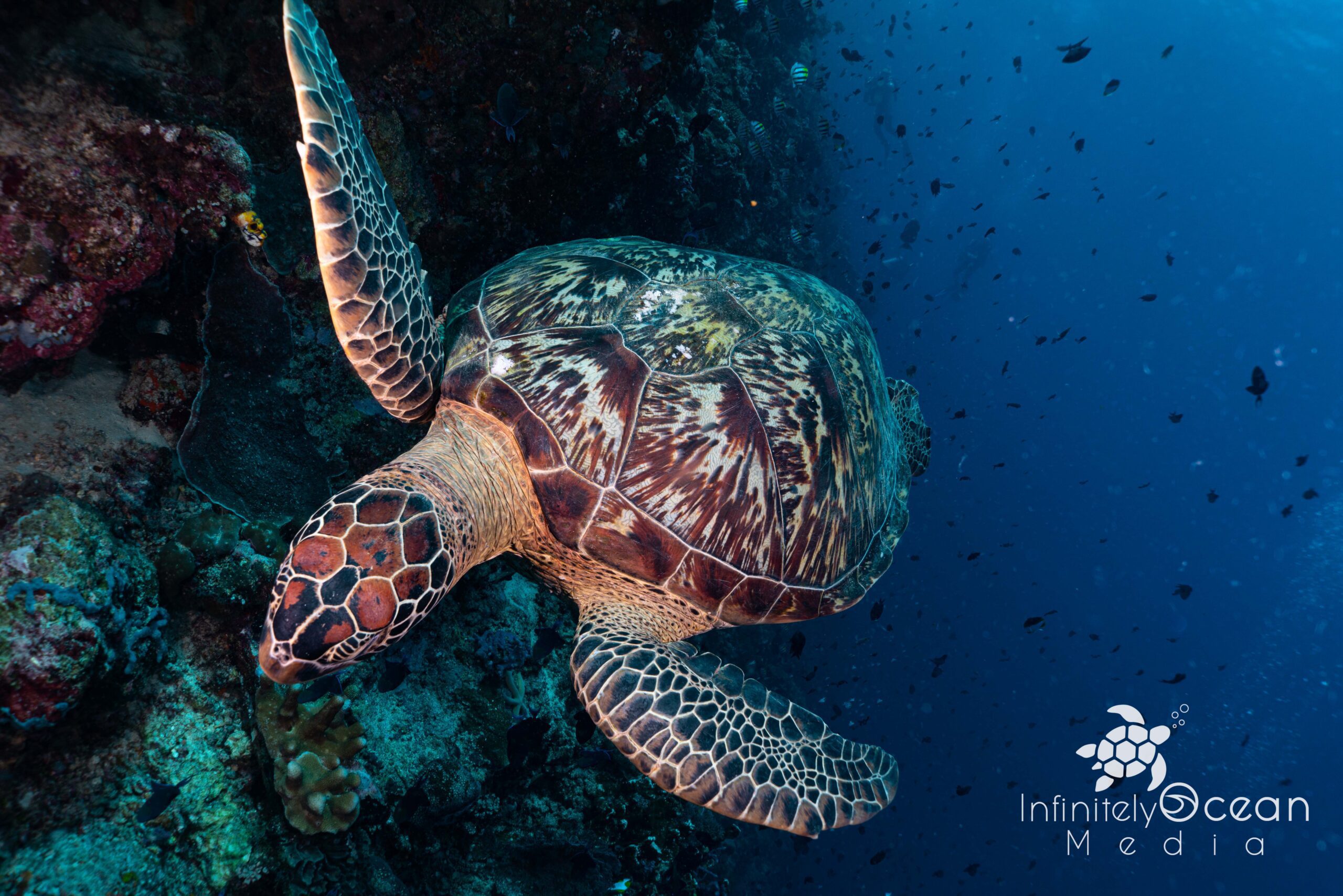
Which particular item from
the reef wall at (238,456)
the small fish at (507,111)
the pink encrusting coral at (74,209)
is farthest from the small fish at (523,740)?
the small fish at (507,111)

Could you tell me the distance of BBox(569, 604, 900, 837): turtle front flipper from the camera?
2.27 meters

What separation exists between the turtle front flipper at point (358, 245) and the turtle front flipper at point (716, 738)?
1.55 m

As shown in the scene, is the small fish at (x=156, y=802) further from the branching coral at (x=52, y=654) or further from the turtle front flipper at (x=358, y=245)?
the turtle front flipper at (x=358, y=245)

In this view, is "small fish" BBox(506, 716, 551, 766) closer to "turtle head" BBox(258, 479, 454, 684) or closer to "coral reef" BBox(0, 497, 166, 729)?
"turtle head" BBox(258, 479, 454, 684)

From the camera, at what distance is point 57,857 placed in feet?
5.23

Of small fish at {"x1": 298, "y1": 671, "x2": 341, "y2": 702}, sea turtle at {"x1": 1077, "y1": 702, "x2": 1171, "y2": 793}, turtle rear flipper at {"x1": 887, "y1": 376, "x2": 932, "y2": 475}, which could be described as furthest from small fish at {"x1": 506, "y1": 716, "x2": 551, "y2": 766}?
sea turtle at {"x1": 1077, "y1": 702, "x2": 1171, "y2": 793}

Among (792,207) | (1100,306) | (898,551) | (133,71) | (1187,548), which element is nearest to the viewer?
(133,71)

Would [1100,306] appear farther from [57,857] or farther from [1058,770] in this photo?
[57,857]

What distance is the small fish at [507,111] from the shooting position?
118 inches

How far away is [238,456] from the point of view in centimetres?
248

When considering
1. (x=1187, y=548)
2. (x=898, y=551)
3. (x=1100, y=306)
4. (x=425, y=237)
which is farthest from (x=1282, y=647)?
(x=425, y=237)

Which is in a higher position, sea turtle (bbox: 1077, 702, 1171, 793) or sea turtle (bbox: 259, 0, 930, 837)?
sea turtle (bbox: 259, 0, 930, 837)

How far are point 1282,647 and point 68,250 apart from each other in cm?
4390

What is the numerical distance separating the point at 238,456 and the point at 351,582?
3.99ft
